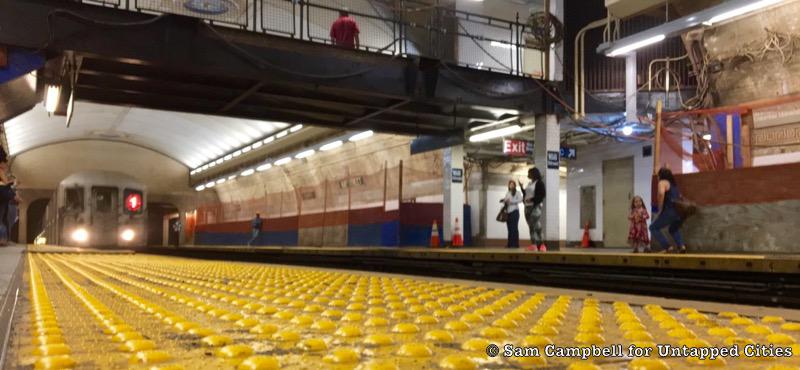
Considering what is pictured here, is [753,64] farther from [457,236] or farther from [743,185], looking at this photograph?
[457,236]

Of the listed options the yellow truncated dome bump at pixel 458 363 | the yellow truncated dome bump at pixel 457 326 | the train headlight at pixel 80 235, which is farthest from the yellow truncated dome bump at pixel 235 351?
the train headlight at pixel 80 235

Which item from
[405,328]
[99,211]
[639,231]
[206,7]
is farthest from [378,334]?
[99,211]

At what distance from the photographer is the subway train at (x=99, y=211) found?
22516 mm

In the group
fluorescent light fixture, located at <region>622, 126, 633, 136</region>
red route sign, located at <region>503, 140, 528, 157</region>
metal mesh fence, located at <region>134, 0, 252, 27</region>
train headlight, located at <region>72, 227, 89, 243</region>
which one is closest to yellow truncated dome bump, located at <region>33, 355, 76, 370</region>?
metal mesh fence, located at <region>134, 0, 252, 27</region>

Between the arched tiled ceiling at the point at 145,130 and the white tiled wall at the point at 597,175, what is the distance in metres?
11.5

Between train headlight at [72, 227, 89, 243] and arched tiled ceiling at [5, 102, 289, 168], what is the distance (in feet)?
23.6

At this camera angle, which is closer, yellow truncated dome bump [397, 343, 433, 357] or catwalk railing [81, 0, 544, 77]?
yellow truncated dome bump [397, 343, 433, 357]

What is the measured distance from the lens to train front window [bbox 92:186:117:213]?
2284 centimetres

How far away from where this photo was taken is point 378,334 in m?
3.00

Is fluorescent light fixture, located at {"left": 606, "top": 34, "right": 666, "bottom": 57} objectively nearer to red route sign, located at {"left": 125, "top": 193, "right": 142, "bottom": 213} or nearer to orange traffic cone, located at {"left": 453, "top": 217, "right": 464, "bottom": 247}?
orange traffic cone, located at {"left": 453, "top": 217, "right": 464, "bottom": 247}

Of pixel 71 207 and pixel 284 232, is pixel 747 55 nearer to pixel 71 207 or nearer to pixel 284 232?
pixel 284 232

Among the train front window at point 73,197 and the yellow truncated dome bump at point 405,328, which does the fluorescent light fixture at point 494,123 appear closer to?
the yellow truncated dome bump at point 405,328

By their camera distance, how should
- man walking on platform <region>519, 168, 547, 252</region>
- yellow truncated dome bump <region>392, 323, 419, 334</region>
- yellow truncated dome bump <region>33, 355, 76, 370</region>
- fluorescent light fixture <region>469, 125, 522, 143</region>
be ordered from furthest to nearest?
fluorescent light fixture <region>469, 125, 522, 143</region>, man walking on platform <region>519, 168, 547, 252</region>, yellow truncated dome bump <region>392, 323, 419, 334</region>, yellow truncated dome bump <region>33, 355, 76, 370</region>

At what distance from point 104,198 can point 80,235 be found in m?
1.60
